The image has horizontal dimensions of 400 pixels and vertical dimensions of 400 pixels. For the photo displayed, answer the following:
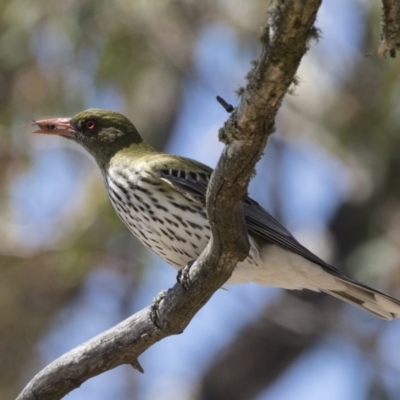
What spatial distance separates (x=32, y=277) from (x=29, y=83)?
72.1 inches

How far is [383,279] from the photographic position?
767cm

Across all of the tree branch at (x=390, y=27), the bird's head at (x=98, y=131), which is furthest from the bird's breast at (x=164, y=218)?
the tree branch at (x=390, y=27)

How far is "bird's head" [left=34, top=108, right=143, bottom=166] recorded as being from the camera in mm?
5848

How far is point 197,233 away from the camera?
4930 mm

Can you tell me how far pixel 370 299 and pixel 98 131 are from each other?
6.47ft

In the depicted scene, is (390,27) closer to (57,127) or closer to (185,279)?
(185,279)

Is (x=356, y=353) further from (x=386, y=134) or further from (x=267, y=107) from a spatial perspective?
(x=267, y=107)

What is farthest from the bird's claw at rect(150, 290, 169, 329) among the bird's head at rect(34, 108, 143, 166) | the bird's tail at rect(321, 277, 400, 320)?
the bird's head at rect(34, 108, 143, 166)

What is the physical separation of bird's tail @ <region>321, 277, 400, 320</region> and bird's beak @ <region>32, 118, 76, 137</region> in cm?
186

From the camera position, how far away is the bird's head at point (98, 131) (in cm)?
585

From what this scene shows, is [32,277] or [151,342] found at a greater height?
[151,342]

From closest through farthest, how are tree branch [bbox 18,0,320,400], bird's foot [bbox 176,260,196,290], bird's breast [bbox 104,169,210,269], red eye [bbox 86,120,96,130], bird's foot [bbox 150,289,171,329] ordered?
tree branch [bbox 18,0,320,400], bird's foot [bbox 176,260,196,290], bird's foot [bbox 150,289,171,329], bird's breast [bbox 104,169,210,269], red eye [bbox 86,120,96,130]

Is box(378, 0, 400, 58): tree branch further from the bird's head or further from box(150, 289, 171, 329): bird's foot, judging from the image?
the bird's head

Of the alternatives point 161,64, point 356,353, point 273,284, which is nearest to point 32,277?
point 161,64
